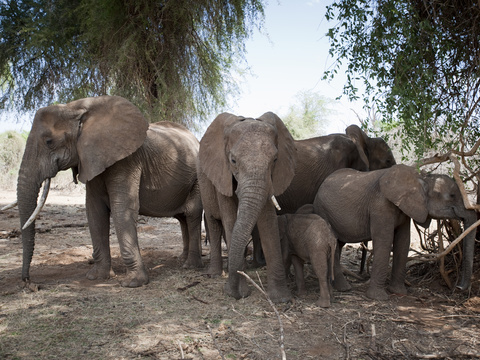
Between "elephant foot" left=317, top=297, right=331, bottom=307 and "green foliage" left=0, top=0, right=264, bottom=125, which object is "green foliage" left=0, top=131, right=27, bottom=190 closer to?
"green foliage" left=0, top=0, right=264, bottom=125

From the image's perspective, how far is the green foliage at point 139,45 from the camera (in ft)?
41.9

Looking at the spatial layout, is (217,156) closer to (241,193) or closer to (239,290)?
(241,193)

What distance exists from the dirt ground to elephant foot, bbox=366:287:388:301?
0.09 metres

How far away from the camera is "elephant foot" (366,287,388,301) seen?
572 centimetres

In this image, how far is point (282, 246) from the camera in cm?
597

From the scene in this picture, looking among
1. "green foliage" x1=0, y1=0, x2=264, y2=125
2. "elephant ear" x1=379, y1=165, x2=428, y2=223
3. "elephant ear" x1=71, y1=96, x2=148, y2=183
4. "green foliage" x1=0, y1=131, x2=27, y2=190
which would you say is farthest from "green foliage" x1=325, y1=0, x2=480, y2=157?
"green foliage" x1=0, y1=131, x2=27, y2=190

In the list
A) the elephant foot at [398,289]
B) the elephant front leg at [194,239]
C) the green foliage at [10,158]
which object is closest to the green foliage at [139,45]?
the elephant front leg at [194,239]

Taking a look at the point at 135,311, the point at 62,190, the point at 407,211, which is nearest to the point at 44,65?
the point at 62,190

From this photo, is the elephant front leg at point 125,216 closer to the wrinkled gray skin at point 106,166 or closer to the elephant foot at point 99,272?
the wrinkled gray skin at point 106,166

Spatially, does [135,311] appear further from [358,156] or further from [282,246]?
[358,156]

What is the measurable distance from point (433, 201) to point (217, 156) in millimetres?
2577

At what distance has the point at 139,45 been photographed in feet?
42.6

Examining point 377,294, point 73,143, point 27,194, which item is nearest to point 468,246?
point 377,294

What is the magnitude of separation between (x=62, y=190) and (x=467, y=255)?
22553 millimetres
